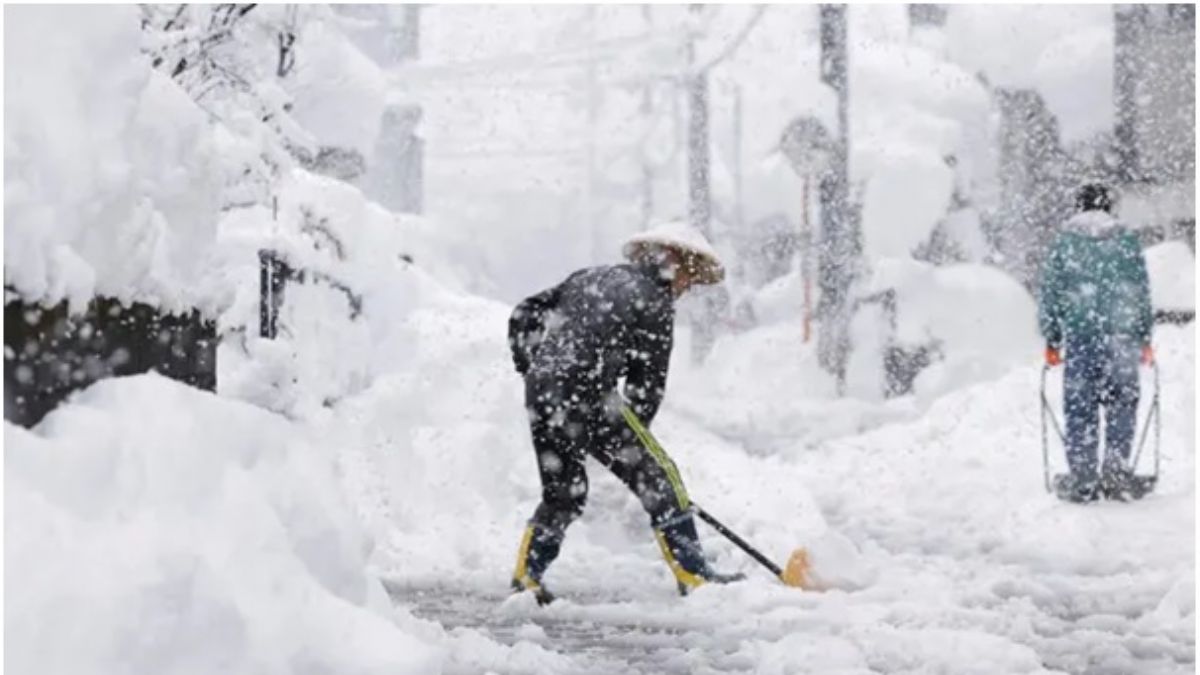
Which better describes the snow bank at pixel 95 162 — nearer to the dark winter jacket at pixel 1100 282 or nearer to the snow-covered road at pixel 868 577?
the snow-covered road at pixel 868 577

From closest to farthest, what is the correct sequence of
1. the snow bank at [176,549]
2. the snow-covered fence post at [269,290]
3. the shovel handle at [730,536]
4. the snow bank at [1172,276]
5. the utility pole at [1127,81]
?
the snow bank at [176,549]
the shovel handle at [730,536]
the snow-covered fence post at [269,290]
the snow bank at [1172,276]
the utility pole at [1127,81]

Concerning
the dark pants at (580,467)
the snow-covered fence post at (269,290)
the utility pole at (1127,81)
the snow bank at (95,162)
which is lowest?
the dark pants at (580,467)

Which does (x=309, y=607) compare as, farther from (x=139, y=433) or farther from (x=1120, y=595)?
(x=1120, y=595)

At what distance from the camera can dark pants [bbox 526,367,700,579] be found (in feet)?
21.8

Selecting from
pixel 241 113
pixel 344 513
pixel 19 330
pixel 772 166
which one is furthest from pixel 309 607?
pixel 772 166

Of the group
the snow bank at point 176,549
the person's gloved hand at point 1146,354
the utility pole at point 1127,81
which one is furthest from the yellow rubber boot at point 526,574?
the utility pole at point 1127,81

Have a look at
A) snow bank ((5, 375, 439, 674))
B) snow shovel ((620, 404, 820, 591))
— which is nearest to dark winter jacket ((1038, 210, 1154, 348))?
snow shovel ((620, 404, 820, 591))

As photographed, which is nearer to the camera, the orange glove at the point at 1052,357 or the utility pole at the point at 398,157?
the orange glove at the point at 1052,357

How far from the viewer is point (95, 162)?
3.20 m

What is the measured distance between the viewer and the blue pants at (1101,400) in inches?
394

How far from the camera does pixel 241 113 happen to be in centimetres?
879

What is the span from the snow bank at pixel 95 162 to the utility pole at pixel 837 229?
1798 centimetres

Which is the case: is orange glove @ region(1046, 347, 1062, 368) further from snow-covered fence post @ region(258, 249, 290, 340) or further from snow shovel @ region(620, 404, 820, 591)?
snow-covered fence post @ region(258, 249, 290, 340)

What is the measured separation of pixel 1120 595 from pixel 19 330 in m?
5.17
